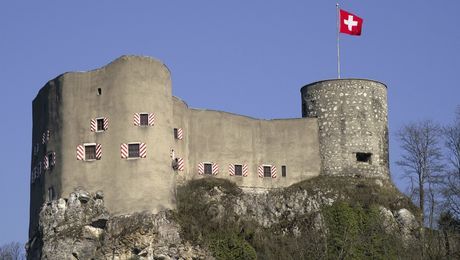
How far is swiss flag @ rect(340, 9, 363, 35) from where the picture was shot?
73.8 metres

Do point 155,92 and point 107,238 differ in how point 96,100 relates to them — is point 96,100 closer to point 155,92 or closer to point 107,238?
point 155,92

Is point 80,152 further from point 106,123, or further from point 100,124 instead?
point 106,123

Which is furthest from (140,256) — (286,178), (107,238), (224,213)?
(286,178)

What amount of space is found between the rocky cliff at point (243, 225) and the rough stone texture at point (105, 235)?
0.19ft

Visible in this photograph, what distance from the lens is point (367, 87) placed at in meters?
71.8

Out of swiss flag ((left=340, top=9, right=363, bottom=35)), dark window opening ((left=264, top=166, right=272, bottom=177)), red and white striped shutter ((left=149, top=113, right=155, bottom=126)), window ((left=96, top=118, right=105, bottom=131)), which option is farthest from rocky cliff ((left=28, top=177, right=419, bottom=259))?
swiss flag ((left=340, top=9, right=363, bottom=35))

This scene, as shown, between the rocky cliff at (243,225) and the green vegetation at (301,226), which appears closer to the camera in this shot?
the rocky cliff at (243,225)

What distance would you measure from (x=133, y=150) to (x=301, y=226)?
11.4 m

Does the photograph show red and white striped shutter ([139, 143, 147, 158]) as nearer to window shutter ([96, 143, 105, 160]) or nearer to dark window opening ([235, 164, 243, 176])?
window shutter ([96, 143, 105, 160])

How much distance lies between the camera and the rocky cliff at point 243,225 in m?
62.8

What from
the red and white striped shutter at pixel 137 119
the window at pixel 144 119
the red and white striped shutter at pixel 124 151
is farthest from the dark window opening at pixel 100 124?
the window at pixel 144 119

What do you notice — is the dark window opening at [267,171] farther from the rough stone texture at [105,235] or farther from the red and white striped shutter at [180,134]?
the rough stone texture at [105,235]

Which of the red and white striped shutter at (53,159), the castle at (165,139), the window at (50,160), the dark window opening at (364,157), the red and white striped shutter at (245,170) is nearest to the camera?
the castle at (165,139)

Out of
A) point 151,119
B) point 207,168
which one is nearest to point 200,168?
point 207,168
